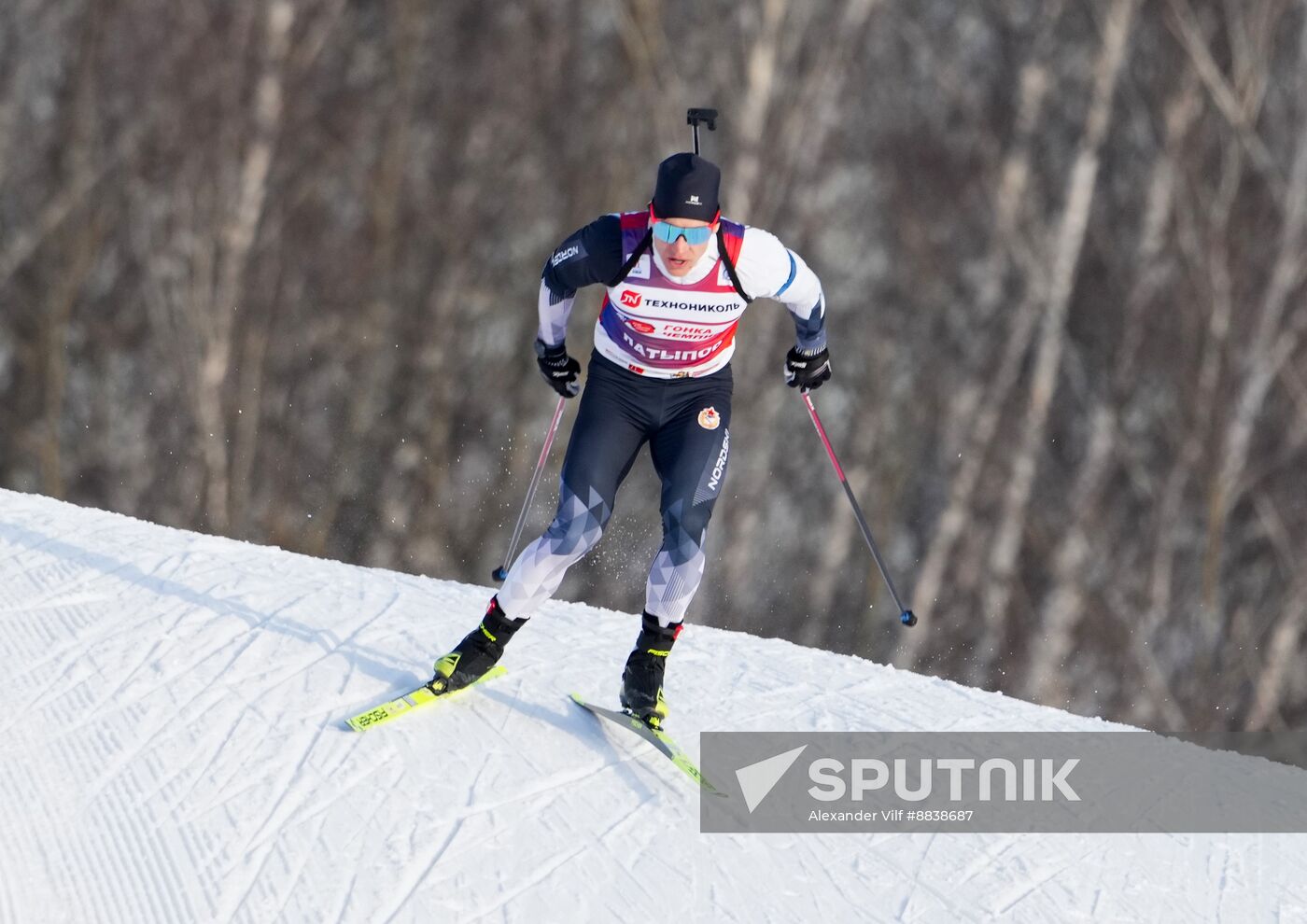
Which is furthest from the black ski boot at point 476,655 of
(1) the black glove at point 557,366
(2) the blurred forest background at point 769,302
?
(2) the blurred forest background at point 769,302

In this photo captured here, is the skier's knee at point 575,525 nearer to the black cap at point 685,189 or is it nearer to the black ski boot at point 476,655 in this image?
the black ski boot at point 476,655

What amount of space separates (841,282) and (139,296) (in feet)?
25.8

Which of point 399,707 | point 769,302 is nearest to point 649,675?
point 399,707

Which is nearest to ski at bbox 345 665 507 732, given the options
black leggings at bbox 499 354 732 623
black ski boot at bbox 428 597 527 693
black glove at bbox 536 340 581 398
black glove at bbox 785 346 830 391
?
black ski boot at bbox 428 597 527 693

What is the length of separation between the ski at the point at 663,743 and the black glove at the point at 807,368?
109cm

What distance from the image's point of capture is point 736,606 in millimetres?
12984

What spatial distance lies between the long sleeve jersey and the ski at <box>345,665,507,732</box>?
1097mm

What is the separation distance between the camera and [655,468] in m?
3.38

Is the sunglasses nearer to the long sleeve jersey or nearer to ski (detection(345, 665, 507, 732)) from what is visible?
the long sleeve jersey

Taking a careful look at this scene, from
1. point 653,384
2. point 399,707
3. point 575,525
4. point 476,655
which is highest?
point 653,384

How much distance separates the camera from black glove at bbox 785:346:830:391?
362 centimetres

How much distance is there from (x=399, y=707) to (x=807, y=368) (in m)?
1.55

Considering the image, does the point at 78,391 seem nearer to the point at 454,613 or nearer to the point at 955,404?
the point at 955,404

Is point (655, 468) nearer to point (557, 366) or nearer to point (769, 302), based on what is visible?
point (557, 366)
